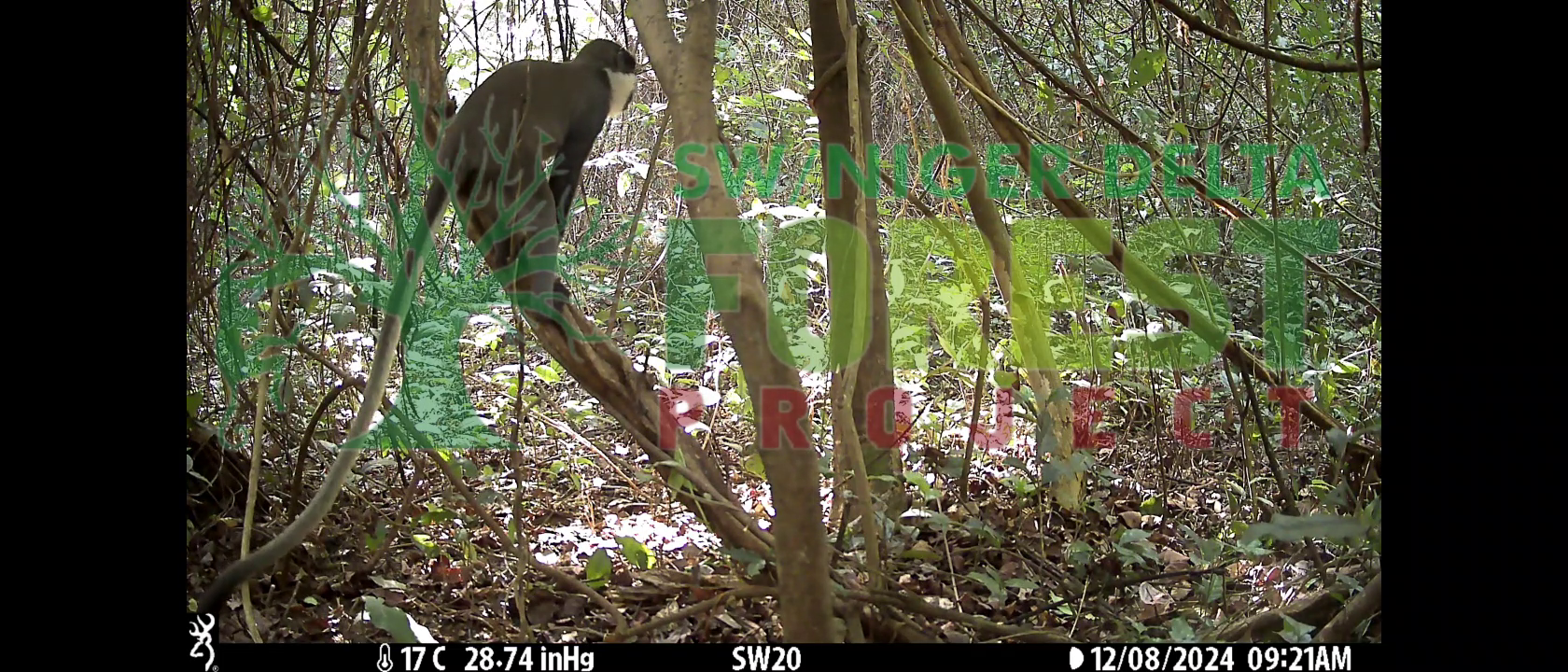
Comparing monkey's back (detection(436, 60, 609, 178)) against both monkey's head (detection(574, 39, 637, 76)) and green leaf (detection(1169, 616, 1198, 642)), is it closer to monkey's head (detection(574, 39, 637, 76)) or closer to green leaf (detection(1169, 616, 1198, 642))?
monkey's head (detection(574, 39, 637, 76))

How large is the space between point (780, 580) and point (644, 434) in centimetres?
31

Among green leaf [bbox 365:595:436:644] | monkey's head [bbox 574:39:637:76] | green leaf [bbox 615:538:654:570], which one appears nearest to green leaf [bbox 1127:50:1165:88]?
monkey's head [bbox 574:39:637:76]

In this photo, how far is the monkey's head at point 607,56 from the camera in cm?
168

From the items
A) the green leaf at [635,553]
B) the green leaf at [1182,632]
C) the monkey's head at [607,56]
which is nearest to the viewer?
the green leaf at [1182,632]

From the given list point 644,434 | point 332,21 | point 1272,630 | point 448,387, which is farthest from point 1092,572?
point 332,21

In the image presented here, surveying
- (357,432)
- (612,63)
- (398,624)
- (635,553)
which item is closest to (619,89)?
(612,63)

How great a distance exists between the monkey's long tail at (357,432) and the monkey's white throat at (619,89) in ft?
1.21

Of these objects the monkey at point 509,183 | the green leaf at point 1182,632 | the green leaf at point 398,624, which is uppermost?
the monkey at point 509,183

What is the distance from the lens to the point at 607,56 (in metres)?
1.69

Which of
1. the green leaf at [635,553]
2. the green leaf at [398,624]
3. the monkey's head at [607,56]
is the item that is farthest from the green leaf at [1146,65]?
the green leaf at [398,624]

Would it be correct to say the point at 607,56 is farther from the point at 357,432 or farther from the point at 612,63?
the point at 357,432

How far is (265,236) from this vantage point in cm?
145

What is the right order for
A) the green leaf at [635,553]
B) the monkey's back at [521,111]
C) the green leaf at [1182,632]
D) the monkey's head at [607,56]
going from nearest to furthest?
the green leaf at [1182,632]
the green leaf at [635,553]
the monkey's back at [521,111]
the monkey's head at [607,56]

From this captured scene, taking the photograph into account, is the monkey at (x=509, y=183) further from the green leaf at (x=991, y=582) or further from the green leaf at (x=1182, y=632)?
the green leaf at (x=1182, y=632)
